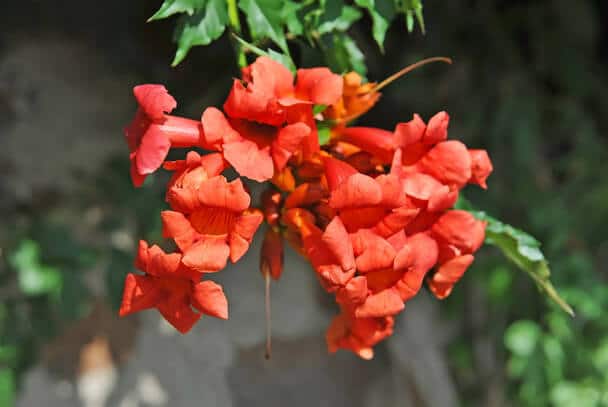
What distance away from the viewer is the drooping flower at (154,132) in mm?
1250

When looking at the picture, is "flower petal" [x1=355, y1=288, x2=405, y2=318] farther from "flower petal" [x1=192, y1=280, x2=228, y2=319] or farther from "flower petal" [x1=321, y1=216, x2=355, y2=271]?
"flower petal" [x1=192, y1=280, x2=228, y2=319]

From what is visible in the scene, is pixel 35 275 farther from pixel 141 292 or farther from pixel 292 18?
pixel 292 18

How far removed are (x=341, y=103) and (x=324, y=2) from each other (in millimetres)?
215

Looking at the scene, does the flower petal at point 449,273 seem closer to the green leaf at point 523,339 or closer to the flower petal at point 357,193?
the flower petal at point 357,193

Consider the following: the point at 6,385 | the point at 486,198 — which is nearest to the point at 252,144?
the point at 6,385

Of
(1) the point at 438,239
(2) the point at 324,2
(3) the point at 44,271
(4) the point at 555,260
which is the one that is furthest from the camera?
(4) the point at 555,260

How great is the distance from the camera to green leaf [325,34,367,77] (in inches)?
62.1

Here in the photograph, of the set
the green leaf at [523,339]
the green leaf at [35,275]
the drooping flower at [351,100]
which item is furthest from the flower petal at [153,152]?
the green leaf at [523,339]

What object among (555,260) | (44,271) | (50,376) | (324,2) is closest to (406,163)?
(324,2)

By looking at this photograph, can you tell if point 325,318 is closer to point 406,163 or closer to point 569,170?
point 569,170

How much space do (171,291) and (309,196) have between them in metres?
0.30

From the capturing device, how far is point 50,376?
238 cm

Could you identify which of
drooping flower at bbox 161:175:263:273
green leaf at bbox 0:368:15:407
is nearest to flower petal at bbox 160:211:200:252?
drooping flower at bbox 161:175:263:273

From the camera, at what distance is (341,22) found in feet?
5.01
